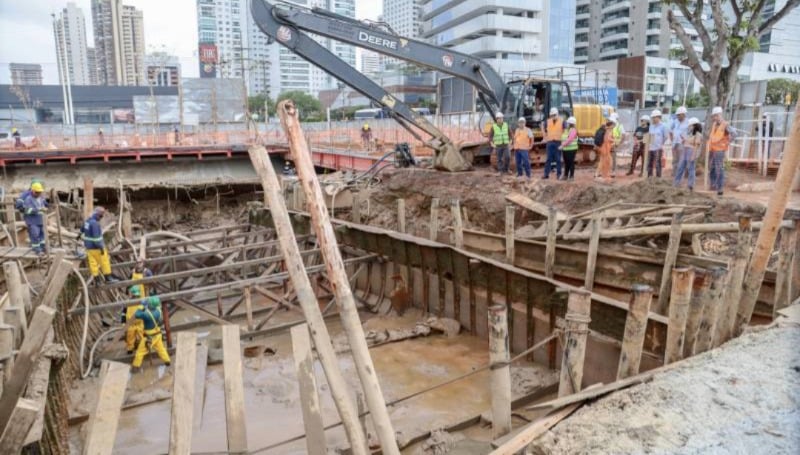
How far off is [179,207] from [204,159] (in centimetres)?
257

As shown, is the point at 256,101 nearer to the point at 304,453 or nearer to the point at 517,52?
the point at 517,52

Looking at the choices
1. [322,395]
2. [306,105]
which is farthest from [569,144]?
[306,105]

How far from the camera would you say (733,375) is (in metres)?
→ 3.69

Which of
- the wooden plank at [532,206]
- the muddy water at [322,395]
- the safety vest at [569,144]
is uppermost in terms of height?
the safety vest at [569,144]

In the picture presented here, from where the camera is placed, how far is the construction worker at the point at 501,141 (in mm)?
13992

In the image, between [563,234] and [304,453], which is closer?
[304,453]

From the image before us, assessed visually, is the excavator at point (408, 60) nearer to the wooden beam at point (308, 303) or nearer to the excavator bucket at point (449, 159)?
the excavator bucket at point (449, 159)

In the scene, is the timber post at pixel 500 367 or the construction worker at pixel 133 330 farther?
the construction worker at pixel 133 330

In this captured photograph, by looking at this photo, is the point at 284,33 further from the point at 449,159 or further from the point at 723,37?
the point at 723,37

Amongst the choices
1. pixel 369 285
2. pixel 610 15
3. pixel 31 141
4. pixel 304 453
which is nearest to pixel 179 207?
pixel 31 141

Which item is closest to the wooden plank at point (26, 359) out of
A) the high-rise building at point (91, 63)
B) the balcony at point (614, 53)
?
the balcony at point (614, 53)

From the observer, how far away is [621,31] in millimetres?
73375

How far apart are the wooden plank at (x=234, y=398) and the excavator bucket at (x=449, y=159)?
12.0 m

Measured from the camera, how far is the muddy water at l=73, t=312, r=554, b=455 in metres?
6.84
